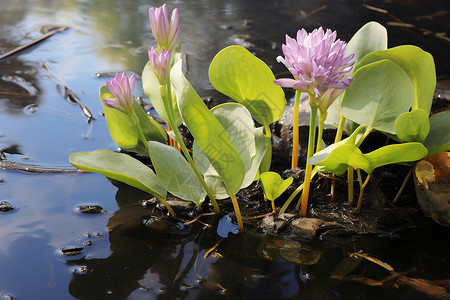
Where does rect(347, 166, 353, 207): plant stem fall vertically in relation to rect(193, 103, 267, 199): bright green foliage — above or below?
below

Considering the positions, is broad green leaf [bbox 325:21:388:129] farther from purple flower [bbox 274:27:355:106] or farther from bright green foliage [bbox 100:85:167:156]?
bright green foliage [bbox 100:85:167:156]

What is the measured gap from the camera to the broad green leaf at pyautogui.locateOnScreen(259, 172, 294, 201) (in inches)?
36.8

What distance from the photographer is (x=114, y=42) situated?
2102mm

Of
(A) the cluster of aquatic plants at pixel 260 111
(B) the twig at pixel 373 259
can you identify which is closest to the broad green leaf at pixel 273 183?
(A) the cluster of aquatic plants at pixel 260 111

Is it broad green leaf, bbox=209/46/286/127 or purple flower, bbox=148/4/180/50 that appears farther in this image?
broad green leaf, bbox=209/46/286/127

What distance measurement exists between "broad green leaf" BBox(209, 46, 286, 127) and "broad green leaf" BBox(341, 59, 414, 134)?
0.17 meters

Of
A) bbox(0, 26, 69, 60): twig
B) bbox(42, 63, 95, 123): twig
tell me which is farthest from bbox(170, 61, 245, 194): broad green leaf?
bbox(0, 26, 69, 60): twig

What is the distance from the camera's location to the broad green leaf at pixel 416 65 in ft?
3.30

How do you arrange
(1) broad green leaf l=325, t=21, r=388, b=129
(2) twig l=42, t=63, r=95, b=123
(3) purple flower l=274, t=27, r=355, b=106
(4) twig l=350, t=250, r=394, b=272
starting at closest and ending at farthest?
(3) purple flower l=274, t=27, r=355, b=106, (4) twig l=350, t=250, r=394, b=272, (1) broad green leaf l=325, t=21, r=388, b=129, (2) twig l=42, t=63, r=95, b=123

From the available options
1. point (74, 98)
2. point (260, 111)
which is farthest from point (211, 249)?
point (74, 98)

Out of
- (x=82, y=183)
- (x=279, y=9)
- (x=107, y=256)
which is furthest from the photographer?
(x=279, y=9)

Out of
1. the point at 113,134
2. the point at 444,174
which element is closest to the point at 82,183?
the point at 113,134

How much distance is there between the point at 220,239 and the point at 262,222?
11 centimetres

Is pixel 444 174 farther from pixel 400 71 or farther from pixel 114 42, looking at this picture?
pixel 114 42
